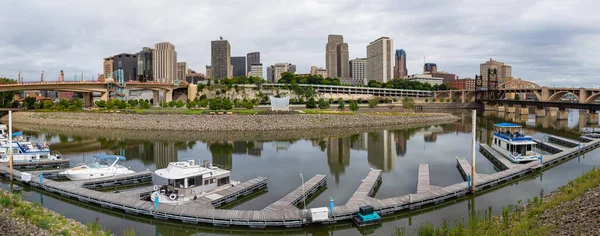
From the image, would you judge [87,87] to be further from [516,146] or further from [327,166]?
[516,146]

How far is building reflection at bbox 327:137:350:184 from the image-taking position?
28391 mm

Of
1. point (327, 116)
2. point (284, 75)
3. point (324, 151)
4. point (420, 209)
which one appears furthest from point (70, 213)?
point (284, 75)

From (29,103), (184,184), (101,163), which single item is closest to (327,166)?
(184,184)

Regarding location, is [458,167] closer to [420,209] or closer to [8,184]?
[420,209]

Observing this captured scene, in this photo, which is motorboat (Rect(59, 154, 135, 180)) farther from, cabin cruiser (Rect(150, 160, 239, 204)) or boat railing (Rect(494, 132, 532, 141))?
boat railing (Rect(494, 132, 532, 141))

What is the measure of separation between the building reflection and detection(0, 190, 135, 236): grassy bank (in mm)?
14894

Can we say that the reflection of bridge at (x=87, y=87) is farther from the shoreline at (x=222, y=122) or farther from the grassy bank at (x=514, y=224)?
the grassy bank at (x=514, y=224)

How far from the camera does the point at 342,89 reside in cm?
13338

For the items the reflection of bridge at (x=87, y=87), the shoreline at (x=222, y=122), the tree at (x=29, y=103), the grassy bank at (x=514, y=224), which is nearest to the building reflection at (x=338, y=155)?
the grassy bank at (x=514, y=224)

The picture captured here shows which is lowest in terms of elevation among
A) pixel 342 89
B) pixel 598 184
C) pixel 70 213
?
pixel 70 213

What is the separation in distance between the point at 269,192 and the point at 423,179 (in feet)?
31.3

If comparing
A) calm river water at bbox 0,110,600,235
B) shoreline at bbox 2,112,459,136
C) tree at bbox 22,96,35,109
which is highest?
tree at bbox 22,96,35,109

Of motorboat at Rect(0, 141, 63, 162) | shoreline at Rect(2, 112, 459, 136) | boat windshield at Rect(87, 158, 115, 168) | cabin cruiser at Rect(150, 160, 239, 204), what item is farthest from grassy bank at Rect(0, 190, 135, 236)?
shoreline at Rect(2, 112, 459, 136)

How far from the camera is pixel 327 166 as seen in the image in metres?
29.7
